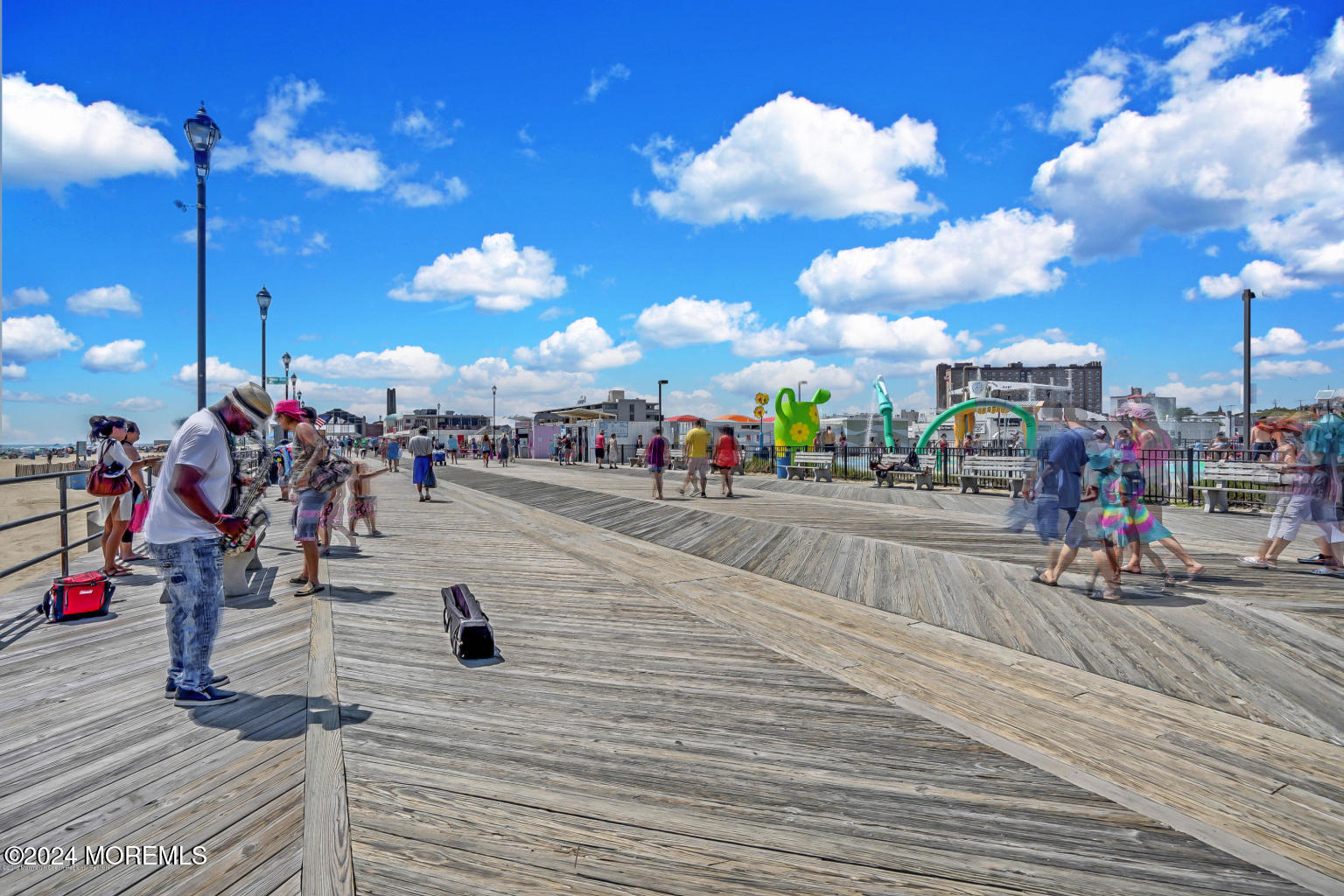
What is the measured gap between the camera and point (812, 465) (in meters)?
22.7

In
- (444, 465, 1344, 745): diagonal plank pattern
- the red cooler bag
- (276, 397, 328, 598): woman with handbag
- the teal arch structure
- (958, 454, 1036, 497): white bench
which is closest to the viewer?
(444, 465, 1344, 745): diagonal plank pattern

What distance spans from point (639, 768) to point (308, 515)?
16.5 ft

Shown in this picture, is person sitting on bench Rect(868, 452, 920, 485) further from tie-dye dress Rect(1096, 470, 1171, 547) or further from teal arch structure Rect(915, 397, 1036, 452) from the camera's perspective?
tie-dye dress Rect(1096, 470, 1171, 547)

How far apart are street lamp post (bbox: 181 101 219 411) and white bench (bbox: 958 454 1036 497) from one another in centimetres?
1627

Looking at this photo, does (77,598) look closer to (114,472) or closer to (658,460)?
(114,472)

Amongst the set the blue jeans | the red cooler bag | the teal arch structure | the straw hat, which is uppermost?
the teal arch structure

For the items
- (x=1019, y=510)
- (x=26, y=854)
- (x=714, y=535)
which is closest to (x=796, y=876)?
(x=26, y=854)

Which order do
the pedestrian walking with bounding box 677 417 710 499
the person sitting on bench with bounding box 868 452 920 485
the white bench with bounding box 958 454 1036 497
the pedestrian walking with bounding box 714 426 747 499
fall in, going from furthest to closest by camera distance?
the person sitting on bench with bounding box 868 452 920 485 < the white bench with bounding box 958 454 1036 497 < the pedestrian walking with bounding box 714 426 747 499 < the pedestrian walking with bounding box 677 417 710 499

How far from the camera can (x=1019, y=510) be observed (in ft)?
23.5

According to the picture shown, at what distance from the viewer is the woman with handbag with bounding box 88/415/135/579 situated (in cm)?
710

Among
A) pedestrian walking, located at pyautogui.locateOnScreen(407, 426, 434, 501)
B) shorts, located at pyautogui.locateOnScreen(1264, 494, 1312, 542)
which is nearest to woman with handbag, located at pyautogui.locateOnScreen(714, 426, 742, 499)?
pedestrian walking, located at pyautogui.locateOnScreen(407, 426, 434, 501)

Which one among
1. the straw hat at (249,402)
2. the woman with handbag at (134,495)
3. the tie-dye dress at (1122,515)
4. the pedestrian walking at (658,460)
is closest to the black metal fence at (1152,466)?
the tie-dye dress at (1122,515)

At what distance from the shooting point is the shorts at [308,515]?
680 centimetres

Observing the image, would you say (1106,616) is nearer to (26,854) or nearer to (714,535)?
(714,535)
